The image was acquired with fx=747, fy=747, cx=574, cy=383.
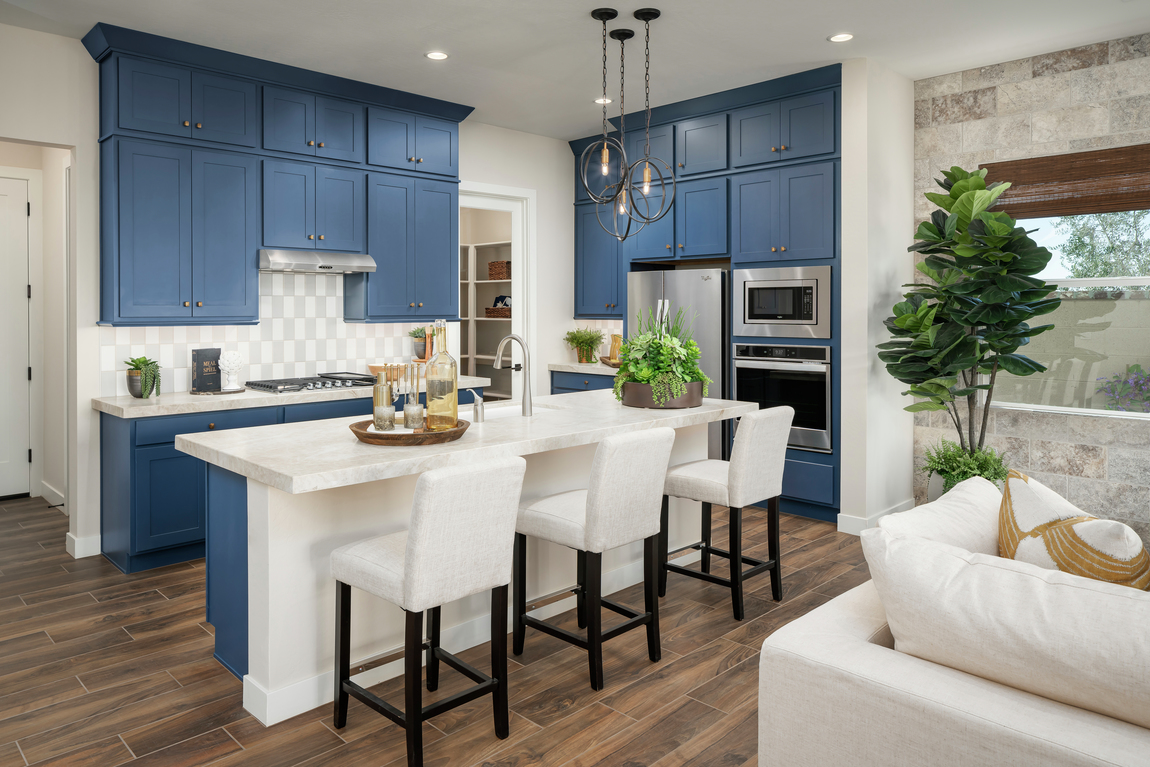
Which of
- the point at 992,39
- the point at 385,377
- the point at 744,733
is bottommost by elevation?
the point at 744,733

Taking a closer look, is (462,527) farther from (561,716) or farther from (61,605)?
(61,605)

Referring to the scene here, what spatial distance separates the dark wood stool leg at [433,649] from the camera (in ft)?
8.25

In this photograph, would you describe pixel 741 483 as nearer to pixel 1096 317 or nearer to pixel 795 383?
pixel 795 383

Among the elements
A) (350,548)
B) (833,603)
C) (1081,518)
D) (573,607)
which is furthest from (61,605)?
(1081,518)

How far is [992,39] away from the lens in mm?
4141

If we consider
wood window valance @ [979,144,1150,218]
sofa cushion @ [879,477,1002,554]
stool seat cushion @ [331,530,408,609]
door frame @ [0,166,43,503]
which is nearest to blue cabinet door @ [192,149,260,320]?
door frame @ [0,166,43,503]

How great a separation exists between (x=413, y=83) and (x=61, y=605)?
11.8 ft

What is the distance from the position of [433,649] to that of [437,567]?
517mm

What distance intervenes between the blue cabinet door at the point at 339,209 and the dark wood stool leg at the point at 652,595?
307cm

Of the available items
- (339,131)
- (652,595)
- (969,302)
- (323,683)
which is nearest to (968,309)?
(969,302)

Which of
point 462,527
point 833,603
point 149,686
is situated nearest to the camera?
point 833,603

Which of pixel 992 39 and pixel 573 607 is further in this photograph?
pixel 992 39

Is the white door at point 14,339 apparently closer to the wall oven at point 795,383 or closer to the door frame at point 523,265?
the door frame at point 523,265

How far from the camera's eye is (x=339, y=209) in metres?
4.83
